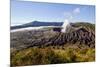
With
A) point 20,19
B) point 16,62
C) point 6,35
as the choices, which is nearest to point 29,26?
point 20,19

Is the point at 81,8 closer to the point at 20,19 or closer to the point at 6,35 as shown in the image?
the point at 20,19

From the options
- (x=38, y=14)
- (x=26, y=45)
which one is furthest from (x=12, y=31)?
(x=38, y=14)

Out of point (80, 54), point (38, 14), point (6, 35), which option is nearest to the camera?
point (6, 35)

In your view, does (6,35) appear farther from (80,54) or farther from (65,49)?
(80,54)

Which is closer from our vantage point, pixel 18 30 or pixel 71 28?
pixel 18 30

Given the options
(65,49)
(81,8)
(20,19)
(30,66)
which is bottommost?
(30,66)

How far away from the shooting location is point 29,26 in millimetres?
2346

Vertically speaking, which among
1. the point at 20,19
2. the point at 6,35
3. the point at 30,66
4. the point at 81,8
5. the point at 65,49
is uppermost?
the point at 81,8

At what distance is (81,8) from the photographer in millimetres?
2586

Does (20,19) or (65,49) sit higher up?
(20,19)

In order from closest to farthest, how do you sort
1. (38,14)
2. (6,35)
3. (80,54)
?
1. (6,35)
2. (38,14)
3. (80,54)

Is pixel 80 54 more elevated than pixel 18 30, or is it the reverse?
pixel 18 30

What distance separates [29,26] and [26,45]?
0.23m

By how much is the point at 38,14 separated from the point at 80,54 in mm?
762
